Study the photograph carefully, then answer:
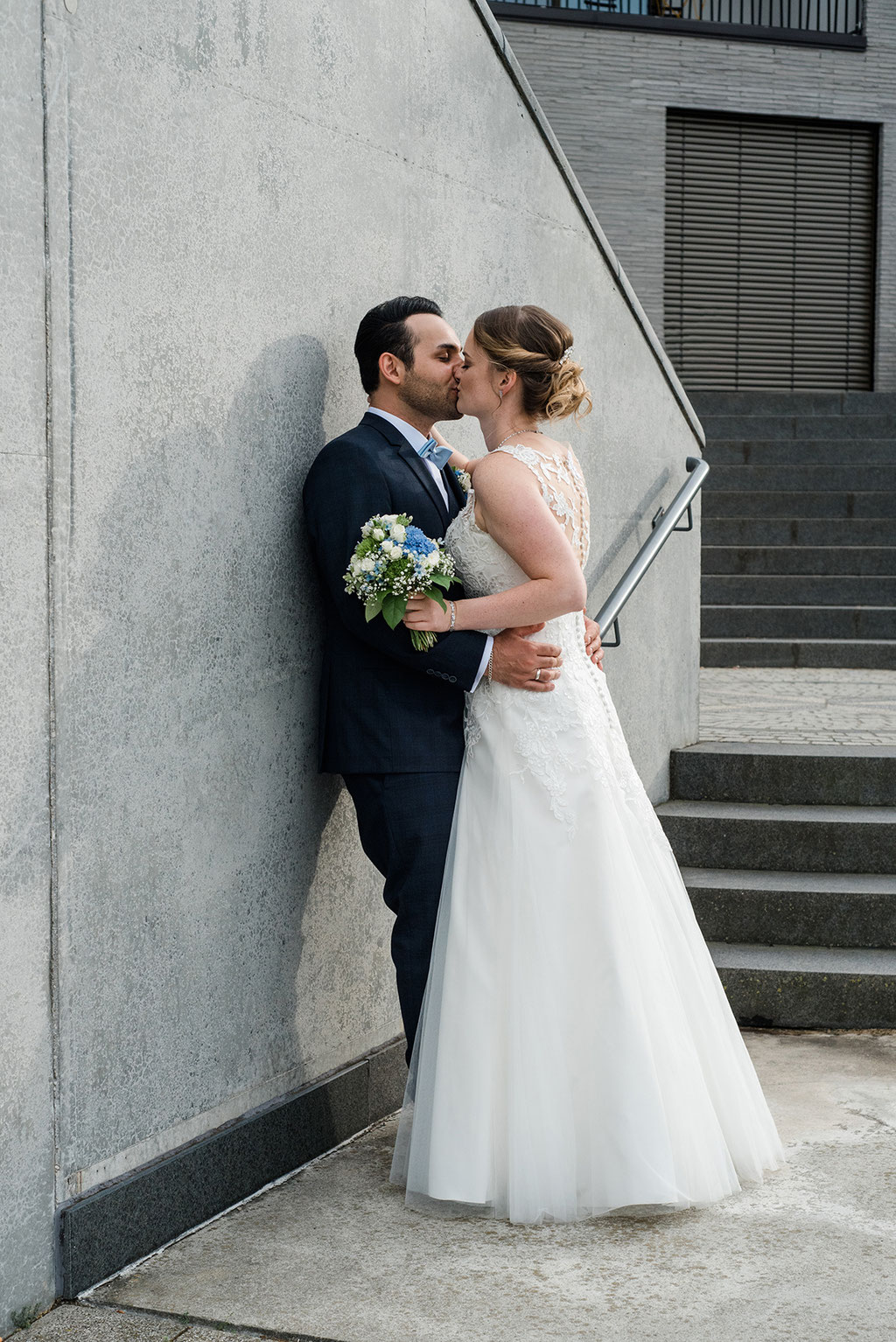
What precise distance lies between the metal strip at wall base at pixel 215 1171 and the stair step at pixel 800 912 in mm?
1523

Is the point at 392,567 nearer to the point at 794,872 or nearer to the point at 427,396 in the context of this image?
the point at 427,396

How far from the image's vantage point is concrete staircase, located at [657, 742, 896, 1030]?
479cm

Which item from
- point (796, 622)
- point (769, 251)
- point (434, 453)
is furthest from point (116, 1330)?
point (769, 251)

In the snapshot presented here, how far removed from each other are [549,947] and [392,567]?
0.95 metres

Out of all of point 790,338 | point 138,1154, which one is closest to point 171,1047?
point 138,1154

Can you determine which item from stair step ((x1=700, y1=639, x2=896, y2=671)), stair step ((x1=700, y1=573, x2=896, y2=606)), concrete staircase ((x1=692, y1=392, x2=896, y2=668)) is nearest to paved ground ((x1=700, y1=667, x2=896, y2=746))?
stair step ((x1=700, y1=639, x2=896, y2=671))

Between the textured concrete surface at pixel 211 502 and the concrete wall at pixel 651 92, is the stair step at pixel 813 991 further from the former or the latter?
the concrete wall at pixel 651 92

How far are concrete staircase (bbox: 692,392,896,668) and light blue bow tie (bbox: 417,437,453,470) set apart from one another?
543 cm

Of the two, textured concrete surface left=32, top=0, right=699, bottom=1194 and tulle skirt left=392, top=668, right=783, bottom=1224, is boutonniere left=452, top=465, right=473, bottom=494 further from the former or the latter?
tulle skirt left=392, top=668, right=783, bottom=1224

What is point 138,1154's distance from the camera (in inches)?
119

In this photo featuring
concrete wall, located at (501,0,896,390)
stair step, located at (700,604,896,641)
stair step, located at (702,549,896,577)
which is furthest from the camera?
concrete wall, located at (501,0,896,390)

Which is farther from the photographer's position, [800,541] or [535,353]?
[800,541]

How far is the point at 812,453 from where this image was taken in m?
11.7

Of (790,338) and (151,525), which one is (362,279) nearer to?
(151,525)
